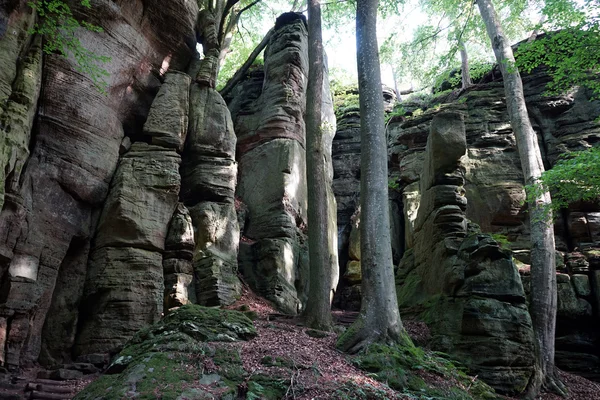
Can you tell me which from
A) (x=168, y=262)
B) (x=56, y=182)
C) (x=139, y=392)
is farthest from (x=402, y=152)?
(x=139, y=392)

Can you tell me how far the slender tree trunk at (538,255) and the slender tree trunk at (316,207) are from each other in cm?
451

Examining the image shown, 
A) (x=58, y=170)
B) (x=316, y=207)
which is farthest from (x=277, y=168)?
(x=58, y=170)

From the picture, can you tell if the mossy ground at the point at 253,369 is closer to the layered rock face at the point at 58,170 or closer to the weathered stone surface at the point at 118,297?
the weathered stone surface at the point at 118,297

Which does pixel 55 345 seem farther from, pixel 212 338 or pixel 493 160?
pixel 493 160

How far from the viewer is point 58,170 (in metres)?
11.0

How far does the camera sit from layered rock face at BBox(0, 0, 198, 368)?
30.7 feet

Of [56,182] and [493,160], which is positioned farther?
[493,160]

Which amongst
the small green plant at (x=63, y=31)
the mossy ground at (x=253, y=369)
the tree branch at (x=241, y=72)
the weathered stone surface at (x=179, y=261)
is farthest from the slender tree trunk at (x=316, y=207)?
the tree branch at (x=241, y=72)

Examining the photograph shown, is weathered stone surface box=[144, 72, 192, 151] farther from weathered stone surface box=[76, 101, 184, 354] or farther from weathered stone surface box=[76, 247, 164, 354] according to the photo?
weathered stone surface box=[76, 247, 164, 354]

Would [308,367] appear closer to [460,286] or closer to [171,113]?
[460,286]

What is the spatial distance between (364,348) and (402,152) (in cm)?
1522

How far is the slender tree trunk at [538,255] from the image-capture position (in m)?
10.3

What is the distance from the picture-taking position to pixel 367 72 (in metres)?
10.0

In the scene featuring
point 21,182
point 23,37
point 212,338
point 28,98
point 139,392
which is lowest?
point 139,392
